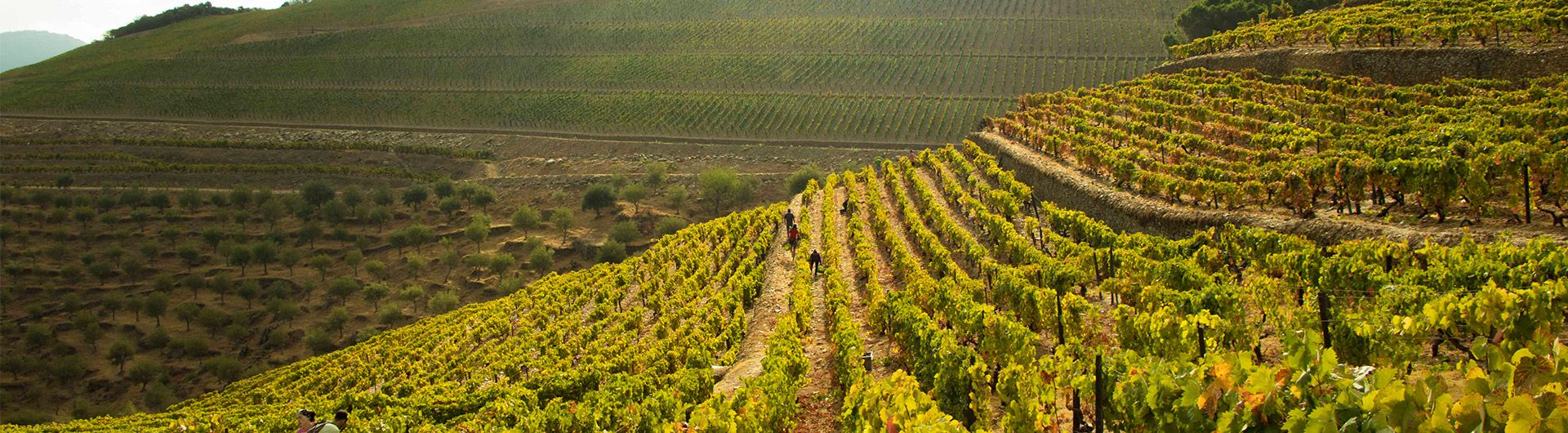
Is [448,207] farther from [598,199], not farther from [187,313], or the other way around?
[187,313]

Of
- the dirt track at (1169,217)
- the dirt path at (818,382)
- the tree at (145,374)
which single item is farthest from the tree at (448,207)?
the dirt path at (818,382)

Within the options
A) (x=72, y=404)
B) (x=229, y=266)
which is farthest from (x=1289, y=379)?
(x=229, y=266)

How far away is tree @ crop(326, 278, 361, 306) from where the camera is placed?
5597 centimetres

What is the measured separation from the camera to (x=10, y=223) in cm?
6662

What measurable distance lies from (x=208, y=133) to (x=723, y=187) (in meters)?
51.3

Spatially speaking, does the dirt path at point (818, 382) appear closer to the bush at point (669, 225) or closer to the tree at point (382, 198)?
the bush at point (669, 225)

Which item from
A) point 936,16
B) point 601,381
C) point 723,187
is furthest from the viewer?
point 936,16

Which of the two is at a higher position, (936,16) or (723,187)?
(936,16)

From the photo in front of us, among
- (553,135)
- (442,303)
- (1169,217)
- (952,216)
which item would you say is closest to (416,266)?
(442,303)

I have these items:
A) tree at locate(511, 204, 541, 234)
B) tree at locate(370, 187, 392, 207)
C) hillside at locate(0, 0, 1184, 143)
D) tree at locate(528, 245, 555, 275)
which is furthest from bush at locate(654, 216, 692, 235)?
tree at locate(370, 187, 392, 207)

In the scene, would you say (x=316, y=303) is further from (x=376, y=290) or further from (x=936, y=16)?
(x=936, y=16)

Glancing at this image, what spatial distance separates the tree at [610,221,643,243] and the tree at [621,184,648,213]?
168 inches

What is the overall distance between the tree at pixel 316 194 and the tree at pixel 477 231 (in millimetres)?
13229

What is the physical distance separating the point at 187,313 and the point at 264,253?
7392mm
